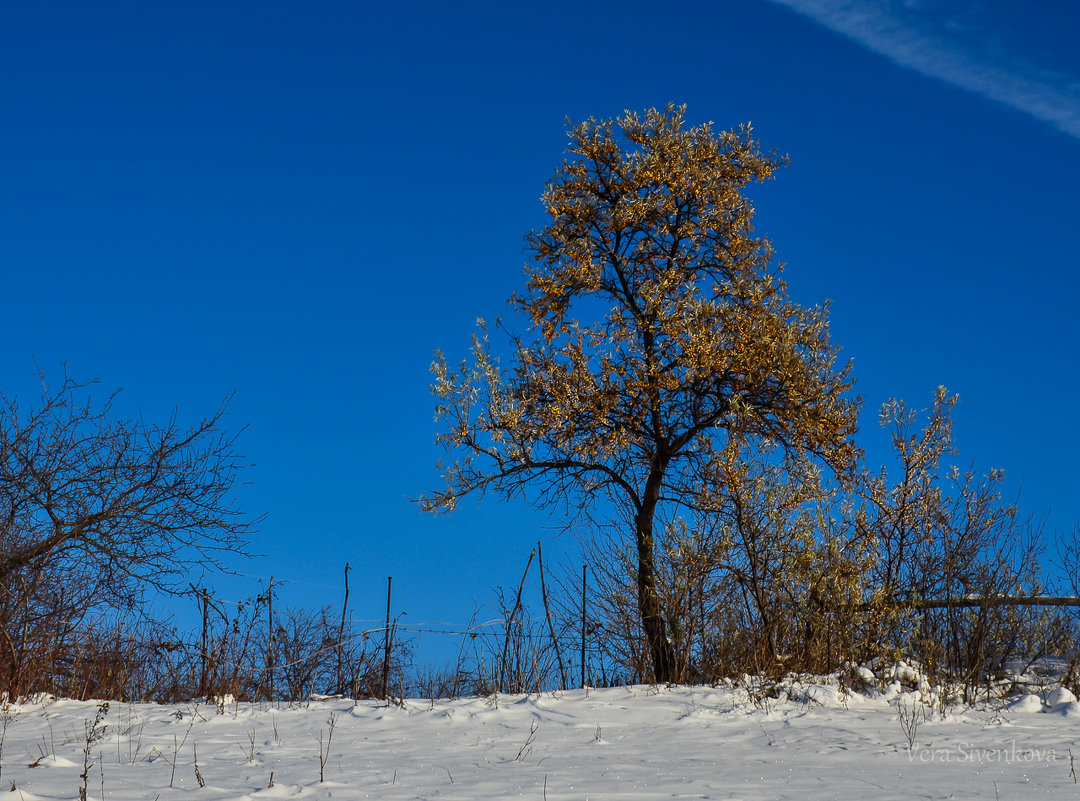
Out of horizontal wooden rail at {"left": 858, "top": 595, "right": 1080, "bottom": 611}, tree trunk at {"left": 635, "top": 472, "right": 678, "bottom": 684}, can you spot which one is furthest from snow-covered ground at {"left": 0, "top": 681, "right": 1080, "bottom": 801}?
tree trunk at {"left": 635, "top": 472, "right": 678, "bottom": 684}

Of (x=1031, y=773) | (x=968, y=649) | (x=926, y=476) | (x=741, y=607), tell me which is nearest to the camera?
(x=1031, y=773)

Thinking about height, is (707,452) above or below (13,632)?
above

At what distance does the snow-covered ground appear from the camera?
231 inches

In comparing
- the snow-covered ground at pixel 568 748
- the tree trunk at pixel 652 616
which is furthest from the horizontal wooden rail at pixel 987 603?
the tree trunk at pixel 652 616

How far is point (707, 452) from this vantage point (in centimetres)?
1441

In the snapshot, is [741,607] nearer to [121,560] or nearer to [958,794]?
[958,794]

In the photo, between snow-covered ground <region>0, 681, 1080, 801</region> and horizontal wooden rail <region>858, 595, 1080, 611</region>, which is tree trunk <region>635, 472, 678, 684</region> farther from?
horizontal wooden rail <region>858, 595, 1080, 611</region>

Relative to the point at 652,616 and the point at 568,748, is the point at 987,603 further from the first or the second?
the point at 568,748

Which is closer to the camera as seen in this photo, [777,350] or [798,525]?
[798,525]

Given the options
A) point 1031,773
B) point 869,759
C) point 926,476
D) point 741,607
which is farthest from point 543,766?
point 926,476

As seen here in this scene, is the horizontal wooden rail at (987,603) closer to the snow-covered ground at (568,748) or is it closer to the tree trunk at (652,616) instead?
the snow-covered ground at (568,748)

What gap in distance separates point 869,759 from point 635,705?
2.91 metres

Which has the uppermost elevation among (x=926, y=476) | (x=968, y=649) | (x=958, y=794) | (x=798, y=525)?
(x=926, y=476)

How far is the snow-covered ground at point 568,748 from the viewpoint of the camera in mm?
5867
